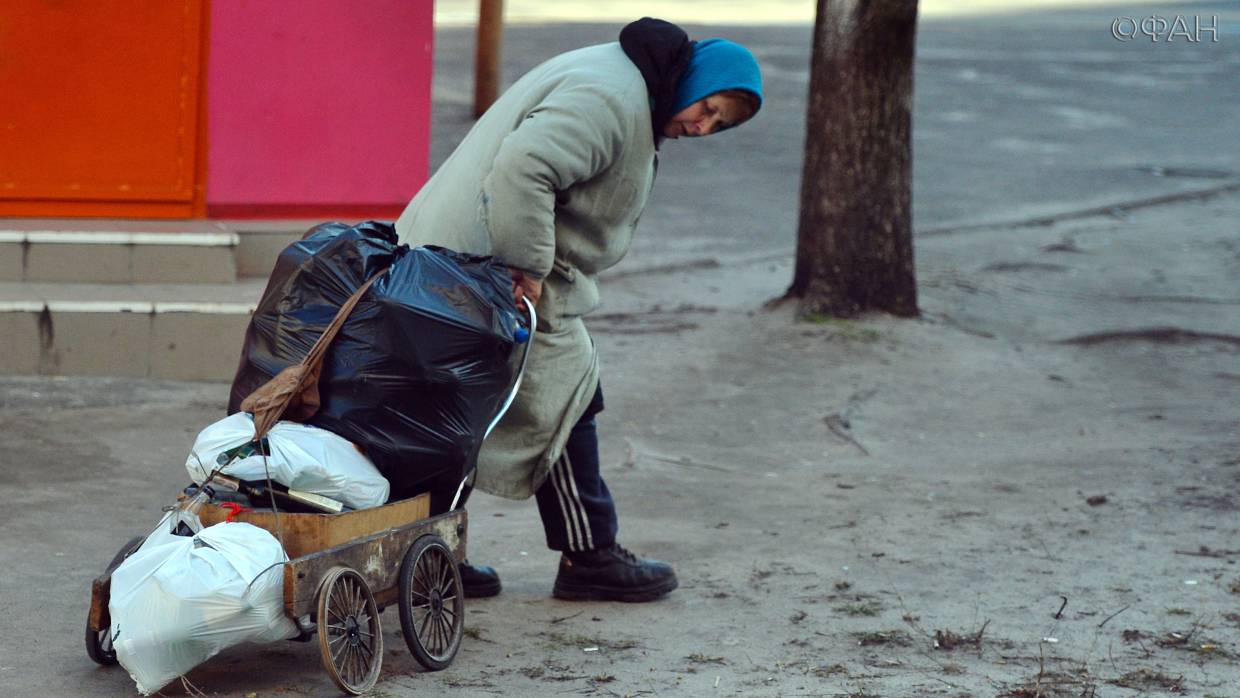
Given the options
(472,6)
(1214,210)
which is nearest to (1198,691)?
(1214,210)

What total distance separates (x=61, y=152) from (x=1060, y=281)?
6.06 metres

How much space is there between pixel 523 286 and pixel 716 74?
2.36 ft

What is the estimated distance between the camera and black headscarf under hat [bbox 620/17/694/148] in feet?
12.8

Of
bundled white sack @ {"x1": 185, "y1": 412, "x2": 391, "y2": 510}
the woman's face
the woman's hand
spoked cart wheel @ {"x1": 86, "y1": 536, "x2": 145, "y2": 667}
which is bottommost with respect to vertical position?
spoked cart wheel @ {"x1": 86, "y1": 536, "x2": 145, "y2": 667}

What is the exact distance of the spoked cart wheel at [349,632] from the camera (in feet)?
11.0

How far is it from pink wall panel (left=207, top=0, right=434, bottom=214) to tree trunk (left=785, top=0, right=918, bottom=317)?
2.17m

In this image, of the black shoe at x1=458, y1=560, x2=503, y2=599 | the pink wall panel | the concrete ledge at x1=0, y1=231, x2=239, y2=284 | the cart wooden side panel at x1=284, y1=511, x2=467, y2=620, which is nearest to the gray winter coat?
the cart wooden side panel at x1=284, y1=511, x2=467, y2=620

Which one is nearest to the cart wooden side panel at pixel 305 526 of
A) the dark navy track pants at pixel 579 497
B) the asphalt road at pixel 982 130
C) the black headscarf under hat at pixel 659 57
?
the dark navy track pants at pixel 579 497

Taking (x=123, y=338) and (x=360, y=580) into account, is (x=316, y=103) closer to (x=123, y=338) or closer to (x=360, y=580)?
(x=123, y=338)

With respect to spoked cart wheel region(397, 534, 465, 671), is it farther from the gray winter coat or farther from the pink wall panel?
the pink wall panel

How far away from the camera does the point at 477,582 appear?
14.7 ft

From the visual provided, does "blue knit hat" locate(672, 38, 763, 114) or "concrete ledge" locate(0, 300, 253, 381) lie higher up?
"blue knit hat" locate(672, 38, 763, 114)

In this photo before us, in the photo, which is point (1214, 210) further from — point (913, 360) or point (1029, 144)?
point (913, 360)

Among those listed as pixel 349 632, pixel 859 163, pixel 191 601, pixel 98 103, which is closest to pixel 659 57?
pixel 349 632
